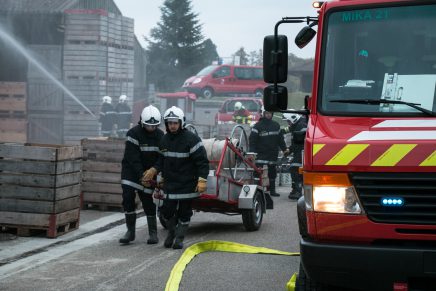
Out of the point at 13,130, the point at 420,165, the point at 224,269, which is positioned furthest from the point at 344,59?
the point at 13,130

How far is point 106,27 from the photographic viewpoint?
2494cm

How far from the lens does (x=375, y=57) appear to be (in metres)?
6.29

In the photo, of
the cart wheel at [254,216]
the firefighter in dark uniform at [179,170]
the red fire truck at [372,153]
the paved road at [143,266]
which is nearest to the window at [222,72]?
the cart wheel at [254,216]

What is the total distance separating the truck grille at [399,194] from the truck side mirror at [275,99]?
1.25 metres

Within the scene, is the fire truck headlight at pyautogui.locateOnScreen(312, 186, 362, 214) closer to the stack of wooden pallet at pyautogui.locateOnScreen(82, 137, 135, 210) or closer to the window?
the stack of wooden pallet at pyautogui.locateOnScreen(82, 137, 135, 210)

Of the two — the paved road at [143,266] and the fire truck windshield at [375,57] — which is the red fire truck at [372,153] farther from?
the paved road at [143,266]

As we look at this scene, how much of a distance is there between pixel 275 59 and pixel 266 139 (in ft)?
32.9

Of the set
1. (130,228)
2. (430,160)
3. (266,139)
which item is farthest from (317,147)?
(266,139)

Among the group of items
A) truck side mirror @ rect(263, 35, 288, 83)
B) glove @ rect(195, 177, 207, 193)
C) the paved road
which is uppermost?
truck side mirror @ rect(263, 35, 288, 83)

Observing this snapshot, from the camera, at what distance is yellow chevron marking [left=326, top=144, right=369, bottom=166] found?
5410 mm

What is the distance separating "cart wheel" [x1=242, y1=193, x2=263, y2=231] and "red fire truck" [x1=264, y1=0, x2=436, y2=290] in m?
5.11

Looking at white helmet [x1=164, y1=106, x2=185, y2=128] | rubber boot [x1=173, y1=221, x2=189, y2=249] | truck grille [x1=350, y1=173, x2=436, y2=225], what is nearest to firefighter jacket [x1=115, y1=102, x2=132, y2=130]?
white helmet [x1=164, y1=106, x2=185, y2=128]

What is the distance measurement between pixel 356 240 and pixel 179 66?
56.0 m

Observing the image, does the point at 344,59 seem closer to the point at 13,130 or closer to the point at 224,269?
the point at 224,269
